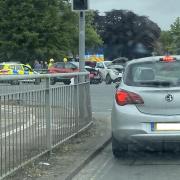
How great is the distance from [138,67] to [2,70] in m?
30.9

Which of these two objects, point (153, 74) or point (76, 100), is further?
point (76, 100)

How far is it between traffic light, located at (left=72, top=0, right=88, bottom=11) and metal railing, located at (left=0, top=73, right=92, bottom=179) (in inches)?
79.3

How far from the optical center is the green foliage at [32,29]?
5962cm

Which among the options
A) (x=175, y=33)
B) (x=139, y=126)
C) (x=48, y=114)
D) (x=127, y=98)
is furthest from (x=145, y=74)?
(x=175, y=33)

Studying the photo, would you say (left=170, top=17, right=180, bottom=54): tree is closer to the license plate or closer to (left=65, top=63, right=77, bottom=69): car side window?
(left=65, top=63, right=77, bottom=69): car side window

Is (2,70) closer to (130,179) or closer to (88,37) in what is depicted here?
(130,179)

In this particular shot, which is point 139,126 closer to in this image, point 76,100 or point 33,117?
point 33,117

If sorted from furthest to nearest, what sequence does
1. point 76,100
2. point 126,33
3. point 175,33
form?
point 175,33
point 126,33
point 76,100

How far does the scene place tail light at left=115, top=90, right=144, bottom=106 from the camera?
9023 millimetres

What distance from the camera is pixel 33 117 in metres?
8.51

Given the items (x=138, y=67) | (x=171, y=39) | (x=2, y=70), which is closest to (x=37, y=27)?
(x=2, y=70)

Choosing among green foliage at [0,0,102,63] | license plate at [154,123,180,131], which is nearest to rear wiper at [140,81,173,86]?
license plate at [154,123,180,131]

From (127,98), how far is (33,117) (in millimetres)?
1558

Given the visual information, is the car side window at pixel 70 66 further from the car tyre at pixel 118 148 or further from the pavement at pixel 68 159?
the car tyre at pixel 118 148
